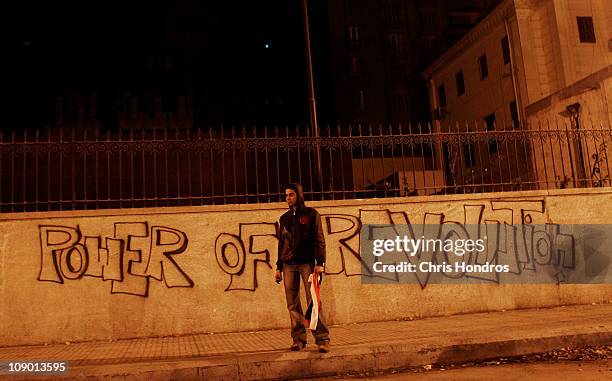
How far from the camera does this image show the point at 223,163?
→ 730 centimetres

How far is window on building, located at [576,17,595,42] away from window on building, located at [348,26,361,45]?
17.0m

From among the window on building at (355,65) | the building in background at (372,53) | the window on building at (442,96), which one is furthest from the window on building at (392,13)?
the window on building at (442,96)

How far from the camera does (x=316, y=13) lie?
36656 mm

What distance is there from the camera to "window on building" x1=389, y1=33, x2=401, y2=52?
3559cm

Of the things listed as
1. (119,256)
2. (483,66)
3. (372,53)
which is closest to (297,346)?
(119,256)

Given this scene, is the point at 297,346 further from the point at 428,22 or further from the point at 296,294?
the point at 428,22

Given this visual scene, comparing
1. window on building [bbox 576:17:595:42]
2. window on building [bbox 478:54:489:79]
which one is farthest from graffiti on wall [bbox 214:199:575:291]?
window on building [bbox 478:54:489:79]

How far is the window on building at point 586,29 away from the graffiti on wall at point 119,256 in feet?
61.8

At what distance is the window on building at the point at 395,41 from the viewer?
35.6m

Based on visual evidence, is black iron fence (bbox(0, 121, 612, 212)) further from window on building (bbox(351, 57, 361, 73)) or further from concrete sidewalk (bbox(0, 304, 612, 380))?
window on building (bbox(351, 57, 361, 73))

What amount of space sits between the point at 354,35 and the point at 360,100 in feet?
14.5

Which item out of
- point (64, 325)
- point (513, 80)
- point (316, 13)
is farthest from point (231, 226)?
point (316, 13)

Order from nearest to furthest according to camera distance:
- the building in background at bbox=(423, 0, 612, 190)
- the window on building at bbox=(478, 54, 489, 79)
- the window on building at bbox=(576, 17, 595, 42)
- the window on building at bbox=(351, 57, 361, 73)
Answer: the building in background at bbox=(423, 0, 612, 190) < the window on building at bbox=(576, 17, 595, 42) < the window on building at bbox=(478, 54, 489, 79) < the window on building at bbox=(351, 57, 361, 73)

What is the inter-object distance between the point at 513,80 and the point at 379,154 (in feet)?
51.0
